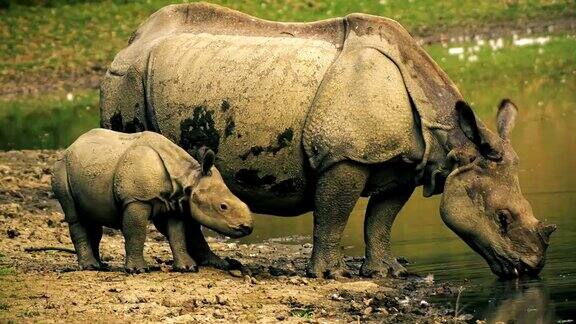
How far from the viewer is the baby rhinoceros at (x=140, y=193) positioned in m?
13.1

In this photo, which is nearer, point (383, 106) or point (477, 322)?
point (477, 322)

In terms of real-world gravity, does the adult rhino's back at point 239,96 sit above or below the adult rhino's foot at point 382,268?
above

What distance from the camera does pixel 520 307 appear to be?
39.5ft

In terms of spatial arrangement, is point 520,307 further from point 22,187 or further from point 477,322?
point 22,187

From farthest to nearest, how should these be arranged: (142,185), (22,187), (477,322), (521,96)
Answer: (521,96)
(22,187)
(142,185)
(477,322)

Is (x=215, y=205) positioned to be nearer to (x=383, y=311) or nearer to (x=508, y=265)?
(x=383, y=311)

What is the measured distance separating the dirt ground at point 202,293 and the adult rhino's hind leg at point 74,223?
157 mm

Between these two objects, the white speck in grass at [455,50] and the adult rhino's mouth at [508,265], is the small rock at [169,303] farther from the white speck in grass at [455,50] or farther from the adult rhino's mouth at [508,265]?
the white speck in grass at [455,50]

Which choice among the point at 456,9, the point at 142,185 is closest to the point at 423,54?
the point at 142,185

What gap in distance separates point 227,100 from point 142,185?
1179mm

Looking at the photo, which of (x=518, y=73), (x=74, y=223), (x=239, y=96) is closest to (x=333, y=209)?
(x=239, y=96)

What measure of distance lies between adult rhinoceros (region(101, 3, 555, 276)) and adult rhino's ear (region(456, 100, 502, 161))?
0.04 ft

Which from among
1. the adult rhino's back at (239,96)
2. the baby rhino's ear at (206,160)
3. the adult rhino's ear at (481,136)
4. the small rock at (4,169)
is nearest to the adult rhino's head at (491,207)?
the adult rhino's ear at (481,136)

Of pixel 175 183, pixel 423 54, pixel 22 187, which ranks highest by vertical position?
pixel 423 54
